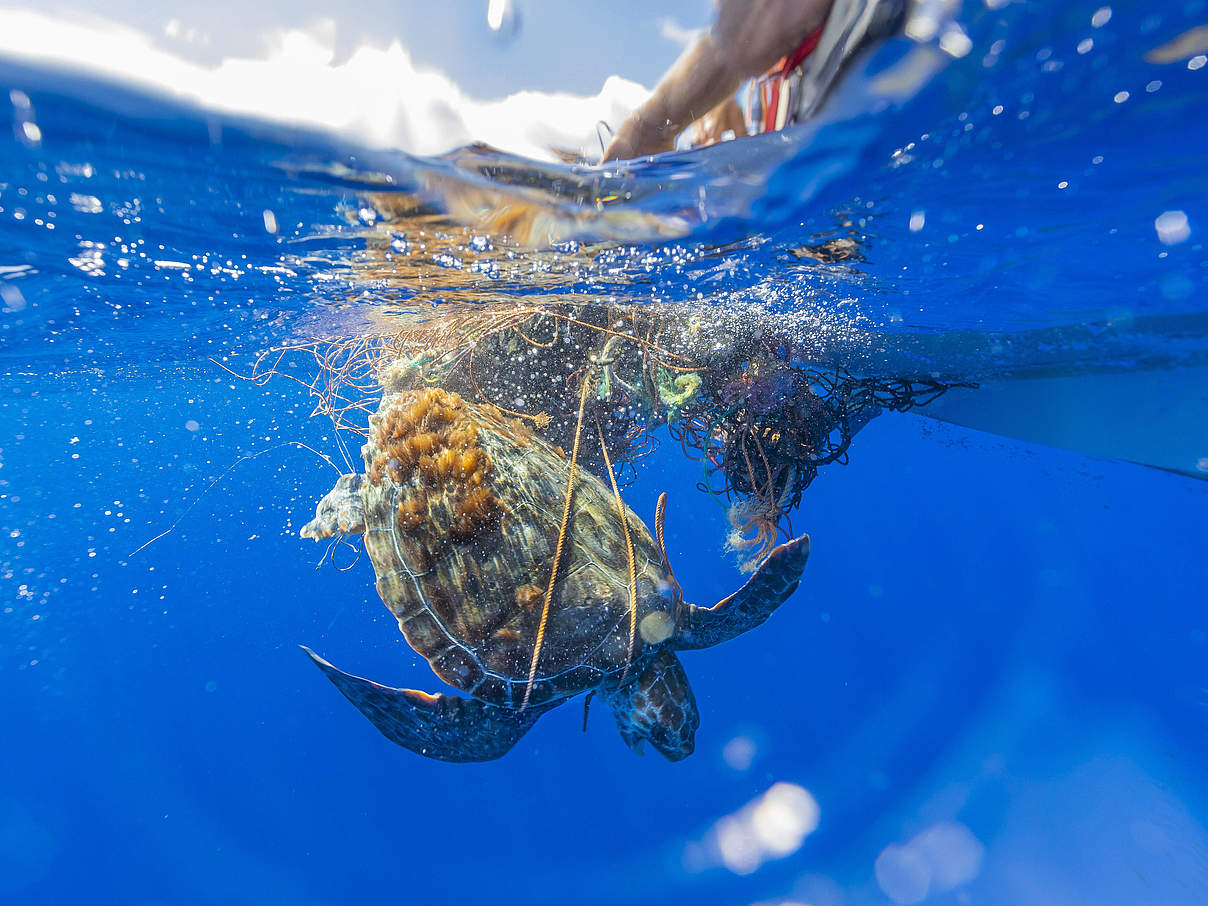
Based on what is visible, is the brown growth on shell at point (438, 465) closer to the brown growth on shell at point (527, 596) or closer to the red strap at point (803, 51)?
the brown growth on shell at point (527, 596)

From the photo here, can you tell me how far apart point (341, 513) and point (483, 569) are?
2115 millimetres

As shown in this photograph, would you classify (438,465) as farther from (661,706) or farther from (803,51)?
(803,51)

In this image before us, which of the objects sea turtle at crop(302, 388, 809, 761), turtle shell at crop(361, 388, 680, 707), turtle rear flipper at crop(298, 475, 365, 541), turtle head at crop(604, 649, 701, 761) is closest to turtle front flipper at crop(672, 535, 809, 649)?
sea turtle at crop(302, 388, 809, 761)

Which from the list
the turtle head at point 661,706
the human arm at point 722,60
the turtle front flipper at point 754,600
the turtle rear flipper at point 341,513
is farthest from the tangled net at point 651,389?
the human arm at point 722,60

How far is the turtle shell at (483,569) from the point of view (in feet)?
12.0

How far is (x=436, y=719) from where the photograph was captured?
3.92 metres

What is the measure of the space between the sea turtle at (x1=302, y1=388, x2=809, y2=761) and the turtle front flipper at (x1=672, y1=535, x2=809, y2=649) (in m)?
0.18

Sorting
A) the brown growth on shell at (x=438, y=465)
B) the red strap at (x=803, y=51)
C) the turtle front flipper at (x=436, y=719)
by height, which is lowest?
the turtle front flipper at (x=436, y=719)

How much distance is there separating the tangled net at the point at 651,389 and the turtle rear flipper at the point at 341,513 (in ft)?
2.24

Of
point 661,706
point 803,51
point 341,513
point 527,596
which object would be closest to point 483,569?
point 527,596

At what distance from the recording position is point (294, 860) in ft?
37.6

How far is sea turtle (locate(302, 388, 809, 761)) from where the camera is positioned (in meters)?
3.67

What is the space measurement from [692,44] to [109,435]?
7281 centimetres

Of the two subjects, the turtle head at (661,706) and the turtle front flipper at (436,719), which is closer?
the turtle front flipper at (436,719)
